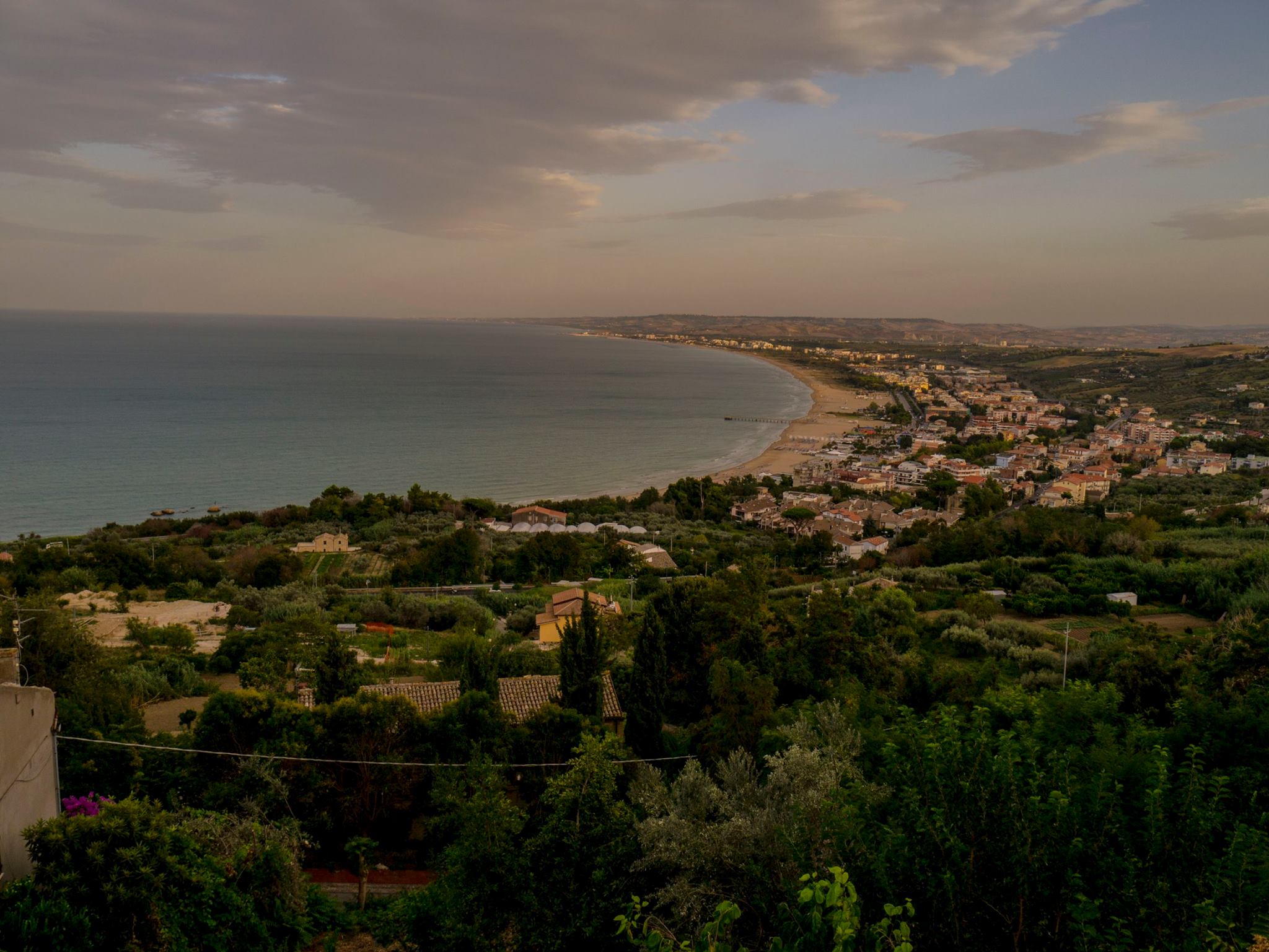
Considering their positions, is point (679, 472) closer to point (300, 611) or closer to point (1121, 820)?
point (300, 611)

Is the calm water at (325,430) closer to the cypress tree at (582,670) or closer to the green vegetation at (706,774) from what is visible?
the green vegetation at (706,774)

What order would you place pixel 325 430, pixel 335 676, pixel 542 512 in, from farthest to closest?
pixel 325 430 → pixel 542 512 → pixel 335 676

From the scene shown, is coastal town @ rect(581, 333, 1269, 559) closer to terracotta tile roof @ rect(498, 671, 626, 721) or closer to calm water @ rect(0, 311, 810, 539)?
calm water @ rect(0, 311, 810, 539)

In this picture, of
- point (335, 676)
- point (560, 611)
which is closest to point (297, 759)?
point (335, 676)

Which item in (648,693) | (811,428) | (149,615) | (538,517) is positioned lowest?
(538,517)

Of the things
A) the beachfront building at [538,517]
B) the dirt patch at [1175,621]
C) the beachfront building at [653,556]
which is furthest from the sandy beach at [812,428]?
the dirt patch at [1175,621]

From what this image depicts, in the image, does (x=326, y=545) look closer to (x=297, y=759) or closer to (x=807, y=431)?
(x=297, y=759)
